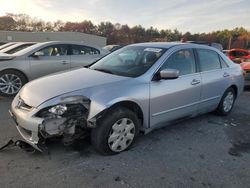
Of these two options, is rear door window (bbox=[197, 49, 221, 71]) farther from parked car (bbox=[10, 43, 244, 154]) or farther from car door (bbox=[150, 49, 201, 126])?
car door (bbox=[150, 49, 201, 126])

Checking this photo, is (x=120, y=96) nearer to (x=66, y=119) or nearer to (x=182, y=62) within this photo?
(x=66, y=119)

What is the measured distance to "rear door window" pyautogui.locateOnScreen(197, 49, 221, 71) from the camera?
15.6 ft

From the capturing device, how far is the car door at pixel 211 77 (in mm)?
4748

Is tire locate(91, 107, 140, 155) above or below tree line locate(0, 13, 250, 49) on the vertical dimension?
below

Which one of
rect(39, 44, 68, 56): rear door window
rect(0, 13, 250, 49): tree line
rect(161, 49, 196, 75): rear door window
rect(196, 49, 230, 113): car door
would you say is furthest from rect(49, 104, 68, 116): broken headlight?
rect(0, 13, 250, 49): tree line

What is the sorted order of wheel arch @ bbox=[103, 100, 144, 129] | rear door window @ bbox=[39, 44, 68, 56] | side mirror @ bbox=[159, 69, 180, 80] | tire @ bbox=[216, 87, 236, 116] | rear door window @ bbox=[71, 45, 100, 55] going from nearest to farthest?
1. wheel arch @ bbox=[103, 100, 144, 129]
2. side mirror @ bbox=[159, 69, 180, 80]
3. tire @ bbox=[216, 87, 236, 116]
4. rear door window @ bbox=[39, 44, 68, 56]
5. rear door window @ bbox=[71, 45, 100, 55]

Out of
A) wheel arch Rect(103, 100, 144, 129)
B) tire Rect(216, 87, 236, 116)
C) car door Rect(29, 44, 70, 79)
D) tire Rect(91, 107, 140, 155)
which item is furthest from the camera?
car door Rect(29, 44, 70, 79)

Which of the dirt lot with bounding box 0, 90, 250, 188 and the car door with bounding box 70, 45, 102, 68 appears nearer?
the dirt lot with bounding box 0, 90, 250, 188

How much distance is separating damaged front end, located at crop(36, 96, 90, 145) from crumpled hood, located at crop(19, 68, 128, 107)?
0.49 ft

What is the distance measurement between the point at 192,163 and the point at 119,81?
1494 millimetres

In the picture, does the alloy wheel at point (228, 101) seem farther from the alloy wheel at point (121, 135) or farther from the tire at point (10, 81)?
the tire at point (10, 81)

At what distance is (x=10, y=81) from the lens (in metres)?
6.59

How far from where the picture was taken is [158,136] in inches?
170

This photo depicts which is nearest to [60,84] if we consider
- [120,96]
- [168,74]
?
[120,96]
